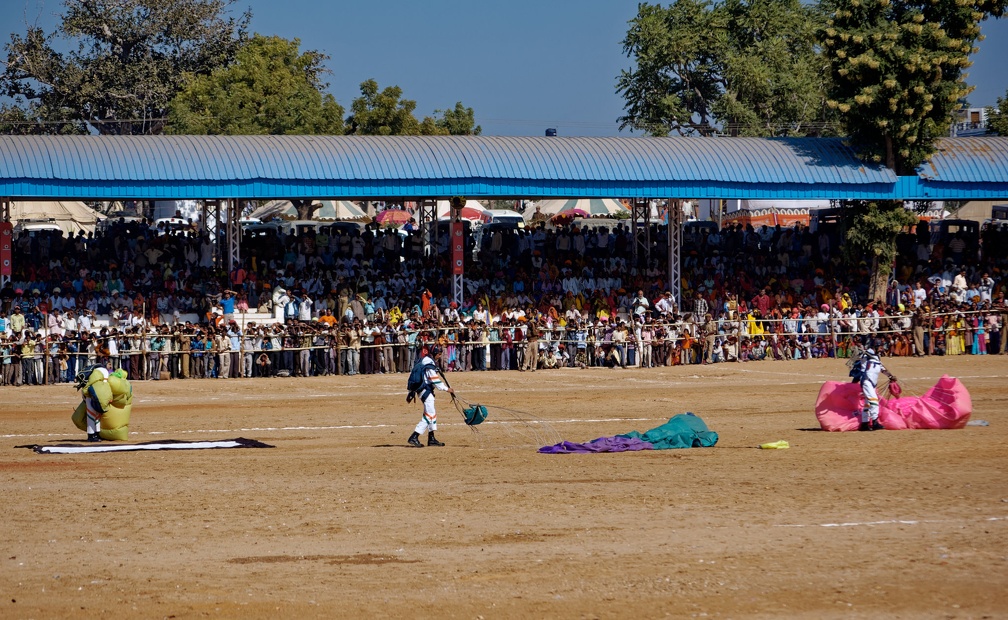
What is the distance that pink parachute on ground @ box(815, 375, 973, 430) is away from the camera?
19188mm

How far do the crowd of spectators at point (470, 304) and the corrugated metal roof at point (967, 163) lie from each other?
95.8 inches

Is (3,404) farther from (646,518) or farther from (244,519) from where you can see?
(646,518)

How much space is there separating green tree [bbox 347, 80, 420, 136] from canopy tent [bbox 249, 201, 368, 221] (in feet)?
18.6

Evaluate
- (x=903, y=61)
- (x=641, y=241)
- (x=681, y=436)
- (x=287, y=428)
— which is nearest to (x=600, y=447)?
(x=681, y=436)

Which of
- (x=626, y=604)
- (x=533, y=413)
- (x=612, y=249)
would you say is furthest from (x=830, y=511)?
(x=612, y=249)

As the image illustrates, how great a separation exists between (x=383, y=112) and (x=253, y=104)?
5888 mm

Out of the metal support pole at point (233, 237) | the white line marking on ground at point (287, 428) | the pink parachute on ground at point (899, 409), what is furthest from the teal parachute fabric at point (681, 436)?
the metal support pole at point (233, 237)

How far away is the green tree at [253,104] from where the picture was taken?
54.4 metres

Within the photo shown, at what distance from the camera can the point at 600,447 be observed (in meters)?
17.6

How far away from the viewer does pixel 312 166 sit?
34.6 metres

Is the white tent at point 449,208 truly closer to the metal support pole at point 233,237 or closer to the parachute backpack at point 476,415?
the metal support pole at point 233,237

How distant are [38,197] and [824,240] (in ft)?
76.8

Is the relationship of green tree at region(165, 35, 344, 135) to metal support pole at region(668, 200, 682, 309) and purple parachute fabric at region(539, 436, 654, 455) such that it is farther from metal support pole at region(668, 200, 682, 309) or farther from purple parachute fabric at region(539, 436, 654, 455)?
purple parachute fabric at region(539, 436, 654, 455)

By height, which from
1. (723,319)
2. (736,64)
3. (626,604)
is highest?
(736,64)
